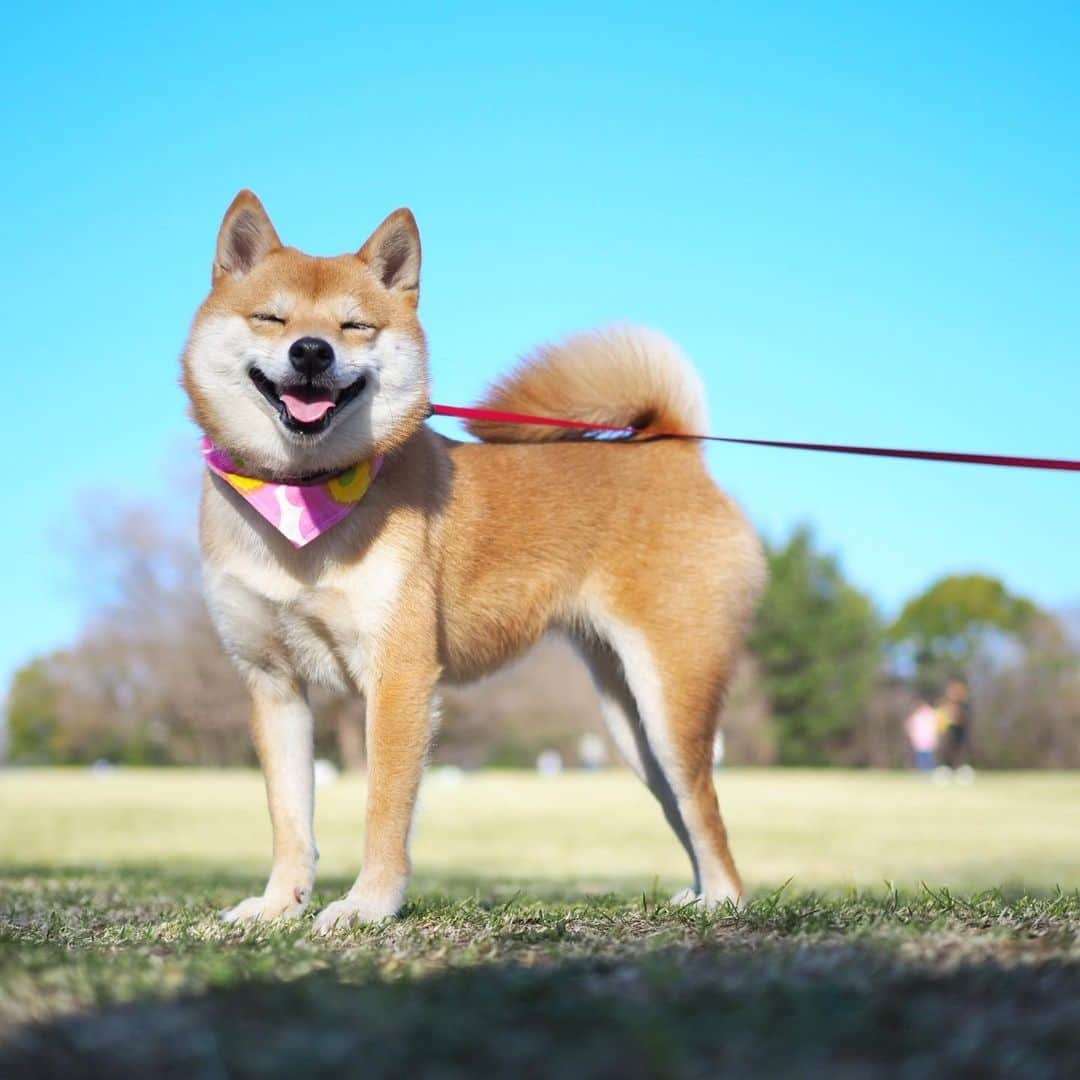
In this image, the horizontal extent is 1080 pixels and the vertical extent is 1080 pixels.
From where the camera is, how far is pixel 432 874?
10891 mm

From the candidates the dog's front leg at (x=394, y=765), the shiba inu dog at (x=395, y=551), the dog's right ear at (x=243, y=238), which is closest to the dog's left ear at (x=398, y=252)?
the shiba inu dog at (x=395, y=551)

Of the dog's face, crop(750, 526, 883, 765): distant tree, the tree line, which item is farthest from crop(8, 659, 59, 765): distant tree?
the dog's face

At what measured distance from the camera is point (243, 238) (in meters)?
4.50

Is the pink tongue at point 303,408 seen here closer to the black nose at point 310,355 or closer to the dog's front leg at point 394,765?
the black nose at point 310,355

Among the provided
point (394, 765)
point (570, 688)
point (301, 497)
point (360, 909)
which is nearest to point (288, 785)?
point (394, 765)

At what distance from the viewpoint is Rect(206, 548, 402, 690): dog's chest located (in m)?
4.28

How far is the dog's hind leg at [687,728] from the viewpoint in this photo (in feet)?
16.0

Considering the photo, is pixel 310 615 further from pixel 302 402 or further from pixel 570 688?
pixel 570 688

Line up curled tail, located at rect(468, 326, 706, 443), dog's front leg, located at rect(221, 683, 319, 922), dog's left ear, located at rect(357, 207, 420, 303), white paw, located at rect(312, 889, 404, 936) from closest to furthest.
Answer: white paw, located at rect(312, 889, 404, 936) < dog's front leg, located at rect(221, 683, 319, 922) < dog's left ear, located at rect(357, 207, 420, 303) < curled tail, located at rect(468, 326, 706, 443)

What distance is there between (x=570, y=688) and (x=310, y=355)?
131ft

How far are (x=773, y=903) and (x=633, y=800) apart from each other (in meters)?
21.2

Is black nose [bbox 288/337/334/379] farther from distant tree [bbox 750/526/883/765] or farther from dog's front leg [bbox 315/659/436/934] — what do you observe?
distant tree [bbox 750/526/883/765]

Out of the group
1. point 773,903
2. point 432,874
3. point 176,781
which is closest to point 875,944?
point 773,903

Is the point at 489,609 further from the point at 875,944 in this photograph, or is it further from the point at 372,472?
the point at 875,944
